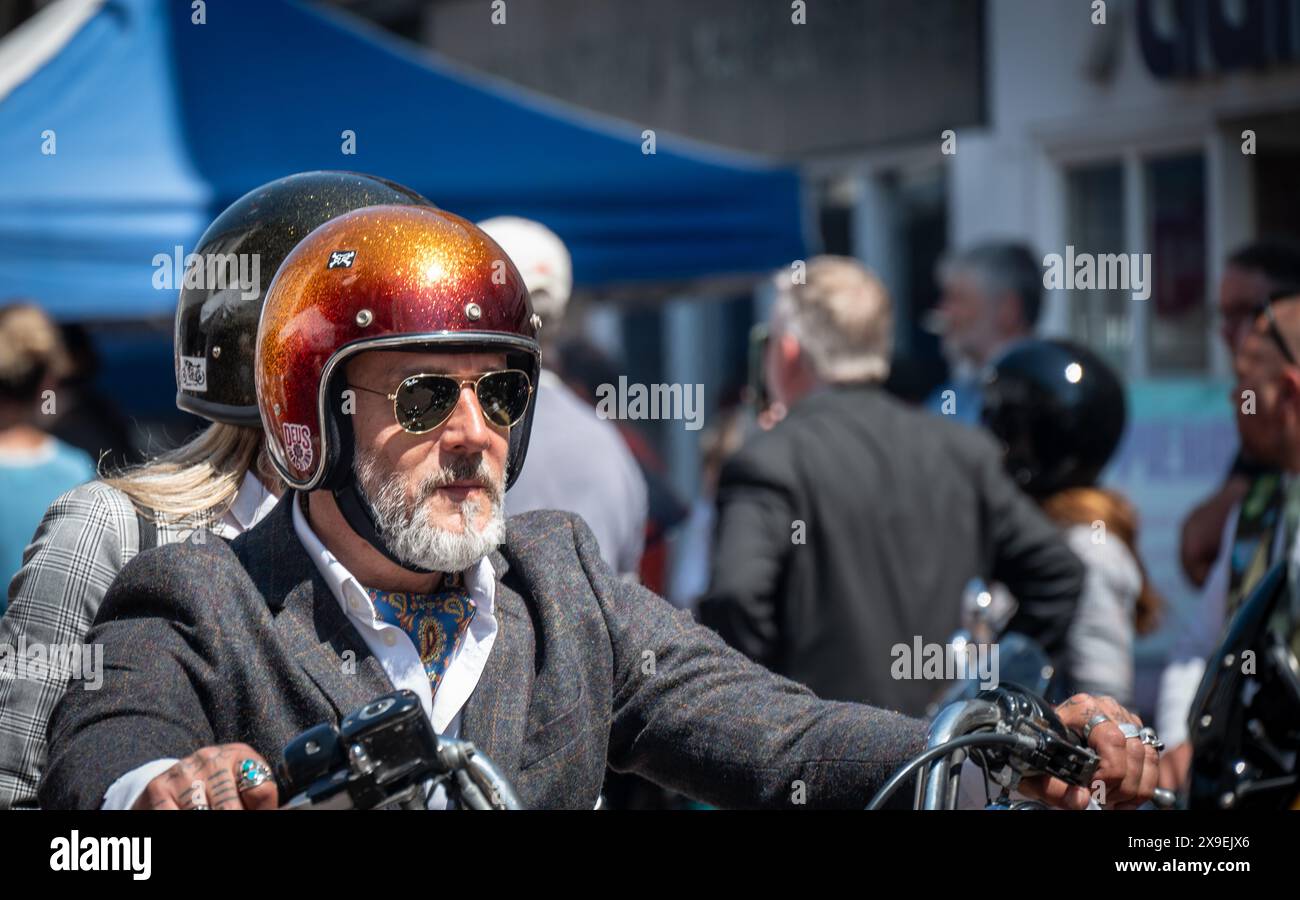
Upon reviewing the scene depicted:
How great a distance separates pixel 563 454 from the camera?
14.0ft

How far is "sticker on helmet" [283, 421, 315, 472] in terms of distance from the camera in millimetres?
2287

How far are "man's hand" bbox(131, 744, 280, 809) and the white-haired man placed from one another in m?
2.34

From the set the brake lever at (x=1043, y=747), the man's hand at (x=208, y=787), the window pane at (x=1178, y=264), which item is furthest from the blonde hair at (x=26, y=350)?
the window pane at (x=1178, y=264)

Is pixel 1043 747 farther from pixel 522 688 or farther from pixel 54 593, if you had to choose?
pixel 54 593

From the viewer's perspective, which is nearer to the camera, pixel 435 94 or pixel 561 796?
pixel 561 796

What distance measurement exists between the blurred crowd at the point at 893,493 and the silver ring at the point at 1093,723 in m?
1.33

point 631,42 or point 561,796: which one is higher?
point 631,42

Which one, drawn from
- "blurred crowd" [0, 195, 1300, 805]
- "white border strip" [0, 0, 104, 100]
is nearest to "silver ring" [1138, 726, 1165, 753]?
"blurred crowd" [0, 195, 1300, 805]

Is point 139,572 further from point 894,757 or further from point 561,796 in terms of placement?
point 894,757

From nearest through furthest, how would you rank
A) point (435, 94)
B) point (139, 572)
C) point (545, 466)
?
point (139, 572) → point (545, 466) → point (435, 94)

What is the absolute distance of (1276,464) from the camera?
13.0 ft


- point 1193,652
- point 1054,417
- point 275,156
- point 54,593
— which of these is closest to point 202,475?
point 54,593
